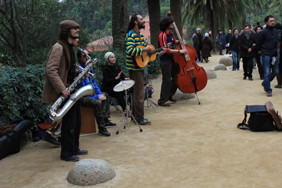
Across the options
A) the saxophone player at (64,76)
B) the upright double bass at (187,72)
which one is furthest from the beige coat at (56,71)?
the upright double bass at (187,72)

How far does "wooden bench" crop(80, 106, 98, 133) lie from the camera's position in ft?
19.6

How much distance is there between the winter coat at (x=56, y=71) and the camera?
4.24 meters

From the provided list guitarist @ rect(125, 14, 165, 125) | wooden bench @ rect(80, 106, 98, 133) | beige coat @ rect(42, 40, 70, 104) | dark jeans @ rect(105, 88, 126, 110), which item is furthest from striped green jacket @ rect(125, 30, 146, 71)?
beige coat @ rect(42, 40, 70, 104)

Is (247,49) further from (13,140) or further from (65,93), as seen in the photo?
(13,140)

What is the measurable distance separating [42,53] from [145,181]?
10.8 meters

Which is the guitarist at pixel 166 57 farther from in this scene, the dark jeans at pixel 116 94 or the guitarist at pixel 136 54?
the guitarist at pixel 136 54

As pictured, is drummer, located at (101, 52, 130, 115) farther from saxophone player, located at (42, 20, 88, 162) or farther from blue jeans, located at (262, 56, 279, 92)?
blue jeans, located at (262, 56, 279, 92)

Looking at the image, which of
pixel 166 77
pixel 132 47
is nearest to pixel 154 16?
pixel 166 77

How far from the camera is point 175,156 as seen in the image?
4.57m

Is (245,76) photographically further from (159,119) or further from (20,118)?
(20,118)

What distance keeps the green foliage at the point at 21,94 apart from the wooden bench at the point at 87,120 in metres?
0.75

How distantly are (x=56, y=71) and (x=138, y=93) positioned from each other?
2418 millimetres

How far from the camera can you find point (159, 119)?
277 inches

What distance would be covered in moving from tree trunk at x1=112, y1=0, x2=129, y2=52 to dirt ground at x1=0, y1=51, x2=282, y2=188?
16.2 feet
